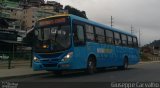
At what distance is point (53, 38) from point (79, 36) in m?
1.51

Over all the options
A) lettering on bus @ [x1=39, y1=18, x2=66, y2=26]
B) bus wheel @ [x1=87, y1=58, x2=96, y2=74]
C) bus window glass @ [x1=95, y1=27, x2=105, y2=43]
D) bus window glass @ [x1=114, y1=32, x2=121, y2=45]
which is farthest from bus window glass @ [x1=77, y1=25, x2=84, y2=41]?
bus window glass @ [x1=114, y1=32, x2=121, y2=45]

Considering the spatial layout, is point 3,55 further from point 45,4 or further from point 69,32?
point 45,4

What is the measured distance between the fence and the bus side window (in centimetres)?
715

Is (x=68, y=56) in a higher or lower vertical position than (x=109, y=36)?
lower

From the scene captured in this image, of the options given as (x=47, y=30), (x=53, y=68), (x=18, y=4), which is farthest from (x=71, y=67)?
(x=18, y=4)

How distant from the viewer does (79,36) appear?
19.8 metres

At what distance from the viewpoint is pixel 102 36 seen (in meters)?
23.4

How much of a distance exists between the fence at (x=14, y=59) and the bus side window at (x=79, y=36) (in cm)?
715

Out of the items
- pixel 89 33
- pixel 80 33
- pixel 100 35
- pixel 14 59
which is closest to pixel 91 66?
pixel 89 33

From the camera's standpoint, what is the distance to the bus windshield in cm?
1897

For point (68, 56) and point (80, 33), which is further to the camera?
point (80, 33)

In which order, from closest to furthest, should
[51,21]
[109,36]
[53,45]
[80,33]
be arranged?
[53,45], [51,21], [80,33], [109,36]

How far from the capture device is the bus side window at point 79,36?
63.8 feet

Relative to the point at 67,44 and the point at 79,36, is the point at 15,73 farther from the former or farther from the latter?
the point at 79,36
